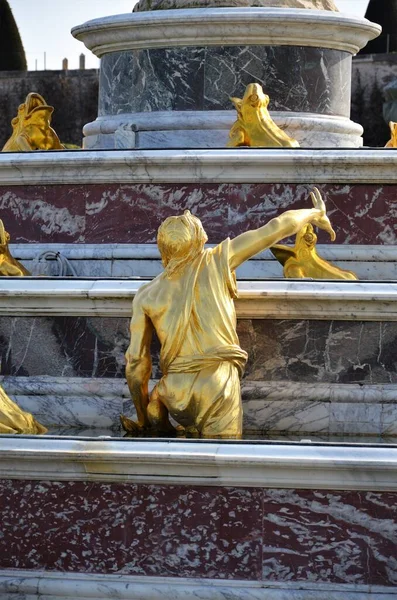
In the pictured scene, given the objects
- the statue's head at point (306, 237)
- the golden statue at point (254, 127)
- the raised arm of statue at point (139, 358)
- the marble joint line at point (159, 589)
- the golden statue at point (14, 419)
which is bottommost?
the marble joint line at point (159, 589)

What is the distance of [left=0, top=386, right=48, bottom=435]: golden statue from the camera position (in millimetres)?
9641

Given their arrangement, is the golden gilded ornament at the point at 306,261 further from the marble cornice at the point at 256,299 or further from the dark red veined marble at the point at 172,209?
the marble cornice at the point at 256,299

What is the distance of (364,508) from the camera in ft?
29.4

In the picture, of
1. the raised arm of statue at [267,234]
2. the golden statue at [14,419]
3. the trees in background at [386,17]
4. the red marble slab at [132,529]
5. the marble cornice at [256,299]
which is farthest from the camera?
the trees in background at [386,17]

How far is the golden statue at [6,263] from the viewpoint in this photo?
11.5 meters

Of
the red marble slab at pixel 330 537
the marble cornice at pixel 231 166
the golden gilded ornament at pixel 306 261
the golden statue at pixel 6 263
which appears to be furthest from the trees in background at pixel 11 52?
the red marble slab at pixel 330 537

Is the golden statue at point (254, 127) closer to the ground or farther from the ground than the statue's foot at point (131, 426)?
farther from the ground

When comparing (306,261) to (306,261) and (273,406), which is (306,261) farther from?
(273,406)

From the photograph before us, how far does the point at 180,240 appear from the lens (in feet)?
31.9

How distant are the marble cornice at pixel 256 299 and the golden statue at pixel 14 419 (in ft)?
2.84

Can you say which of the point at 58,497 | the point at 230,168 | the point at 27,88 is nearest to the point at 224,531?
the point at 58,497

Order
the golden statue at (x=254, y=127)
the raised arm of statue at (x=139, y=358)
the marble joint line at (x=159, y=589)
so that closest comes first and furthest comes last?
the marble joint line at (x=159, y=589) → the raised arm of statue at (x=139, y=358) → the golden statue at (x=254, y=127)

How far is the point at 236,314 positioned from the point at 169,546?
1724 mm

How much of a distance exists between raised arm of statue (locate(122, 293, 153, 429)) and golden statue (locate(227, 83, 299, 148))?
9.35 ft
